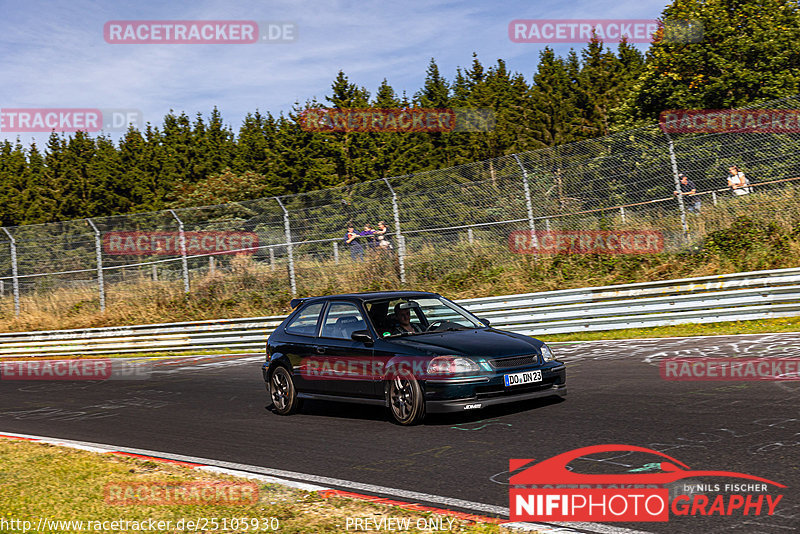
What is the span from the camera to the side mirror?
882 centimetres

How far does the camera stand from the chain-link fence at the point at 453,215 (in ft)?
54.2

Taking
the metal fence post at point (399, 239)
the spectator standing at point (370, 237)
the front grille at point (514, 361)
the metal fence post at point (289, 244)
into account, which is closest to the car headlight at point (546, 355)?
the front grille at point (514, 361)

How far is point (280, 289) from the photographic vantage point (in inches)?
846

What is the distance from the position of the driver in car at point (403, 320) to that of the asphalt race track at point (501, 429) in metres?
1.03

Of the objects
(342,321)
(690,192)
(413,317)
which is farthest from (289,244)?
(413,317)

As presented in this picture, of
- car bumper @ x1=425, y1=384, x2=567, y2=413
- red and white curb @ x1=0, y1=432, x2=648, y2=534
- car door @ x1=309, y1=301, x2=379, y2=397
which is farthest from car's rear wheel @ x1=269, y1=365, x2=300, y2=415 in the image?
car bumper @ x1=425, y1=384, x2=567, y2=413

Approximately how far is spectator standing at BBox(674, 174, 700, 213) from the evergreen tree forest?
52.2ft

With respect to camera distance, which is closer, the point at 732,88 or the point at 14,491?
the point at 14,491

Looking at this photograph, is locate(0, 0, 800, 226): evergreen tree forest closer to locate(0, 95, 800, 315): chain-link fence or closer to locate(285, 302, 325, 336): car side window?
locate(0, 95, 800, 315): chain-link fence

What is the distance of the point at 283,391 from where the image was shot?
9852 millimetres

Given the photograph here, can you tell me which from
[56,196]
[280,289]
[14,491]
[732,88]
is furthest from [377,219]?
[56,196]

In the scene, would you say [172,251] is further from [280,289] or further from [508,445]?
[508,445]

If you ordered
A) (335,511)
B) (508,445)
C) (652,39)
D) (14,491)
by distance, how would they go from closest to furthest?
(335,511)
(14,491)
(508,445)
(652,39)

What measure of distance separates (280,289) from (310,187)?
30881 millimetres
